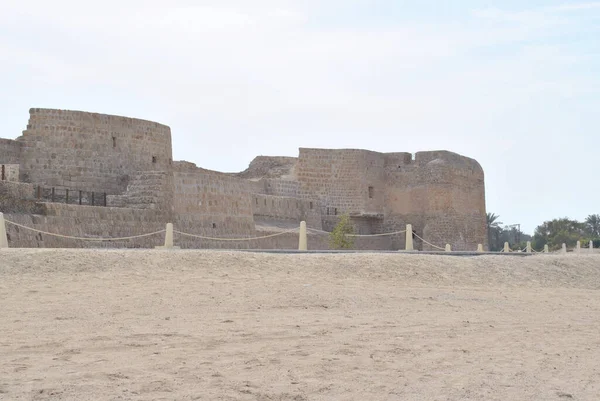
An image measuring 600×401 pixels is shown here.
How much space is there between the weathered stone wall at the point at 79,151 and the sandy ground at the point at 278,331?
1213cm

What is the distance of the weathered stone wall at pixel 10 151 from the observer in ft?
73.5

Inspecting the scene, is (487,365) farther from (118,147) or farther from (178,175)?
(118,147)

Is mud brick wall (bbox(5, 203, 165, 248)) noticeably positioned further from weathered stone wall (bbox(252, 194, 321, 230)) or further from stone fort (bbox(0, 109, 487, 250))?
weathered stone wall (bbox(252, 194, 321, 230))

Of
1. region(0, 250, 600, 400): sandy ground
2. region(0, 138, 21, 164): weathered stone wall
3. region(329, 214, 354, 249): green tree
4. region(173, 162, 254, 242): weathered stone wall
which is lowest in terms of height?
region(0, 250, 600, 400): sandy ground

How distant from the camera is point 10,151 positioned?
22.6 metres

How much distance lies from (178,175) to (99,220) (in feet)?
13.6

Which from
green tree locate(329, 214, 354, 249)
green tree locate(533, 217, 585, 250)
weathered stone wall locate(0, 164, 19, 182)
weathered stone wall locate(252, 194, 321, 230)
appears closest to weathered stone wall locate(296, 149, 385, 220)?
weathered stone wall locate(252, 194, 321, 230)

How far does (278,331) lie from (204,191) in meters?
15.3

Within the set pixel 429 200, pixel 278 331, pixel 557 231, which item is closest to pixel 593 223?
pixel 557 231

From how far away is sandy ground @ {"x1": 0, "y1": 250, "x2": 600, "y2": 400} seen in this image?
639cm

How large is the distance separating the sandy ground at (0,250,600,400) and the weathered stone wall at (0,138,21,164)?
40.0 ft

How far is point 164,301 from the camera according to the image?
8.96 meters

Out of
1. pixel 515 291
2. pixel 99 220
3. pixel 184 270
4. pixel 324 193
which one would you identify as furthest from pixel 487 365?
pixel 324 193

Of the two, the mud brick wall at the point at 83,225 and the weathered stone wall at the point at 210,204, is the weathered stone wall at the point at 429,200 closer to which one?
the weathered stone wall at the point at 210,204
